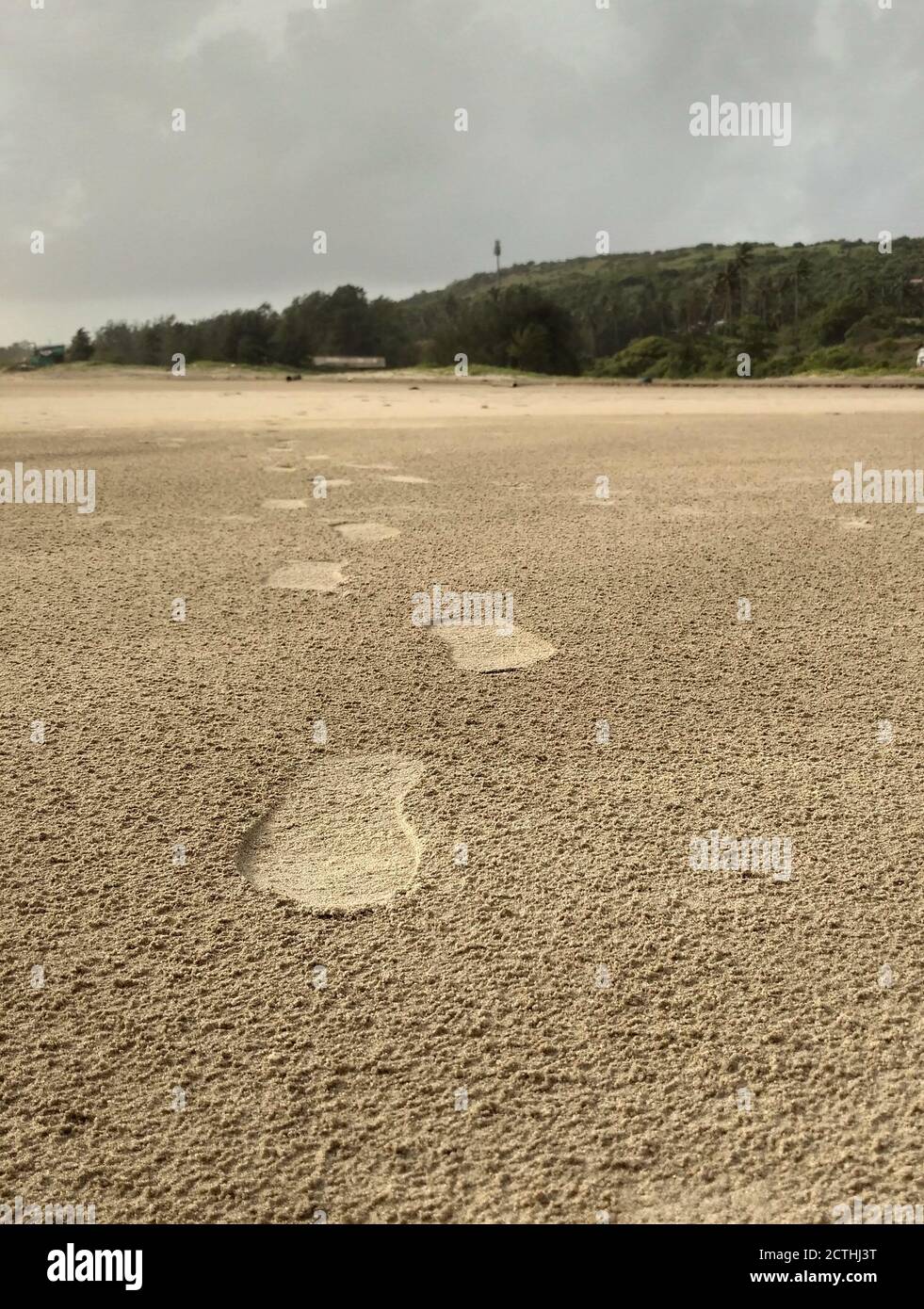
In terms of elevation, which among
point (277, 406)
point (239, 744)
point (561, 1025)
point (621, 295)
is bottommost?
point (561, 1025)

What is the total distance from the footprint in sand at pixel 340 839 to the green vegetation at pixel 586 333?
25.4 meters

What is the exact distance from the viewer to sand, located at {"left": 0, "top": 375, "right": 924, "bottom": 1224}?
5.52 ft

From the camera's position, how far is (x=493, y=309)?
127ft

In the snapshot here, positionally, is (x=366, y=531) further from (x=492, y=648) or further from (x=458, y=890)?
(x=458, y=890)

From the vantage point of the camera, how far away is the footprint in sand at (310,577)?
4793 mm

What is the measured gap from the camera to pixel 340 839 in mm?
2604

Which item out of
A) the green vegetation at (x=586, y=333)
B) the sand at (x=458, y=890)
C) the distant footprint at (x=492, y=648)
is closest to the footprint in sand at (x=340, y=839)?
the sand at (x=458, y=890)

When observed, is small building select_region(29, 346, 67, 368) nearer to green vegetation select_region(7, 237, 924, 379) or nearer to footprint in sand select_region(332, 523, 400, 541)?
green vegetation select_region(7, 237, 924, 379)

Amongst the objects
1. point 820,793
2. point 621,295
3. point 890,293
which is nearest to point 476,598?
point 820,793

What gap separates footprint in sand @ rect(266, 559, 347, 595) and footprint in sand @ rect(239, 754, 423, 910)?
6.18 feet

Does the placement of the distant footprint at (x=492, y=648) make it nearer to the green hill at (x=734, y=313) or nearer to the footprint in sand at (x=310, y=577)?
the footprint in sand at (x=310, y=577)

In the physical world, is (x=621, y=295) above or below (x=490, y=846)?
above

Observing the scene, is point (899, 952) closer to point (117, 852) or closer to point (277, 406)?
point (117, 852)
